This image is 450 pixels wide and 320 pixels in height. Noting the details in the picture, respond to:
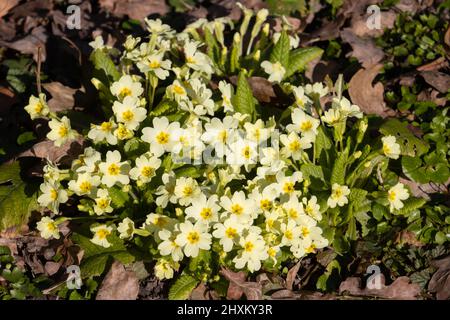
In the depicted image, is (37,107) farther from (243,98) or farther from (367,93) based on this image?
(367,93)

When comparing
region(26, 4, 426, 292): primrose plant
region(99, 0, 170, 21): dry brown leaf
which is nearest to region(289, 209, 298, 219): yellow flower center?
region(26, 4, 426, 292): primrose plant

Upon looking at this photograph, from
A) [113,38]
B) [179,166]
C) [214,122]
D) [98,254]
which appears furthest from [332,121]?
[113,38]

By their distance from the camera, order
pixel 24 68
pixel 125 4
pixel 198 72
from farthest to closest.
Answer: pixel 125 4 → pixel 24 68 → pixel 198 72

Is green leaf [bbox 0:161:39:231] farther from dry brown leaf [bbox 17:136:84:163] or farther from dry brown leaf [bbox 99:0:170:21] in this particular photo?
dry brown leaf [bbox 99:0:170:21]

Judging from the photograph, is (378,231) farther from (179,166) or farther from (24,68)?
(24,68)

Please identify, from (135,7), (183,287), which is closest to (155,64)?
(183,287)
